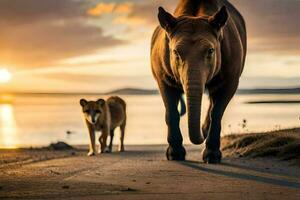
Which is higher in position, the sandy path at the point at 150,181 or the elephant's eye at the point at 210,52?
the elephant's eye at the point at 210,52

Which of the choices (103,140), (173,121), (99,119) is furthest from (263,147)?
(99,119)

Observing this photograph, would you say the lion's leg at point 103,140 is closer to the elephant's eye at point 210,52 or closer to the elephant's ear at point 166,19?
the elephant's ear at point 166,19

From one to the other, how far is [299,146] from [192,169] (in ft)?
6.31

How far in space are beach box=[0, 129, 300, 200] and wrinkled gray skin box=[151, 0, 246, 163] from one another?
0.62m

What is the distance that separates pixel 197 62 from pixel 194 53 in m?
0.11

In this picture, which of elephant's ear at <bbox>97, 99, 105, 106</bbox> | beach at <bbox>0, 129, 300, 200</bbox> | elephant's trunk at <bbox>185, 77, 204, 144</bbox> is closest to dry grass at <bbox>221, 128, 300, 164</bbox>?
beach at <bbox>0, 129, 300, 200</bbox>

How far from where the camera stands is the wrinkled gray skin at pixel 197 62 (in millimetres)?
8250

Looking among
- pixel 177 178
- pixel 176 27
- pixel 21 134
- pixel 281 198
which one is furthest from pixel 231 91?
pixel 21 134

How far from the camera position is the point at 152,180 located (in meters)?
7.07

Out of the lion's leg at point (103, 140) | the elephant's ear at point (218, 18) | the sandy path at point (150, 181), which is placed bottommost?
the sandy path at point (150, 181)

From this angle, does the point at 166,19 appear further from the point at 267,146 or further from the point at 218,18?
the point at 267,146

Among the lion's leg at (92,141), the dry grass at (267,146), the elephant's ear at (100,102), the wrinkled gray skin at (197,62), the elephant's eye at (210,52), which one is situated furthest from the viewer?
the elephant's ear at (100,102)

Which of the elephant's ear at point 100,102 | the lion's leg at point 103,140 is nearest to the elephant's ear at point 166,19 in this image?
the lion's leg at point 103,140

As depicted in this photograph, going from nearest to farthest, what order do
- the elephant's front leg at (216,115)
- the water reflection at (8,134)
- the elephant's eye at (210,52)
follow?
the elephant's eye at (210,52) < the elephant's front leg at (216,115) < the water reflection at (8,134)
